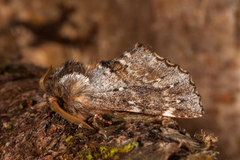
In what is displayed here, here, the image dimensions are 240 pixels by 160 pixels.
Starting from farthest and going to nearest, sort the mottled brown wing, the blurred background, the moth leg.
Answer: the blurred background
the mottled brown wing
the moth leg

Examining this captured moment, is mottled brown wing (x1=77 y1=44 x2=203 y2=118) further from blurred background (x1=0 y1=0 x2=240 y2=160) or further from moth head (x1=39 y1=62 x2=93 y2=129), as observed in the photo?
blurred background (x1=0 y1=0 x2=240 y2=160)

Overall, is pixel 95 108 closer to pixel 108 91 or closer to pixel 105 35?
pixel 108 91

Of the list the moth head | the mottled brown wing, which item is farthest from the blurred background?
the mottled brown wing

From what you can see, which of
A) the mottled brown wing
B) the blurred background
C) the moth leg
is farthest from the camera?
the blurred background

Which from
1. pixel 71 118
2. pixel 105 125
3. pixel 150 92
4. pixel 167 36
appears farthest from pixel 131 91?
pixel 167 36

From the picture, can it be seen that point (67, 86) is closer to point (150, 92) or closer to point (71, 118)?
point (71, 118)

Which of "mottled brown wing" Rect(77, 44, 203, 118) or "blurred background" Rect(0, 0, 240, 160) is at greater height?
"blurred background" Rect(0, 0, 240, 160)

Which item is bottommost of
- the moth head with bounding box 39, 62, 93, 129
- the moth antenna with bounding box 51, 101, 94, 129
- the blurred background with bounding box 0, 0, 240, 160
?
the moth antenna with bounding box 51, 101, 94, 129
